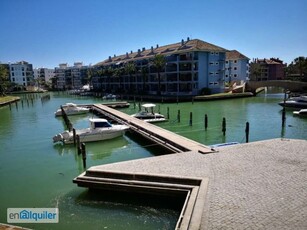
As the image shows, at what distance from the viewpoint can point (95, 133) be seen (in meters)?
29.7

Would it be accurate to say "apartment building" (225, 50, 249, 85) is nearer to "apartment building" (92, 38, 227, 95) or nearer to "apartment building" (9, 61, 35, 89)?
"apartment building" (92, 38, 227, 95)

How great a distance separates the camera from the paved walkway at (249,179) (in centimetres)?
1002

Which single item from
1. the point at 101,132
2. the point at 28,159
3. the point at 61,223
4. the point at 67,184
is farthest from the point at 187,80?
the point at 61,223

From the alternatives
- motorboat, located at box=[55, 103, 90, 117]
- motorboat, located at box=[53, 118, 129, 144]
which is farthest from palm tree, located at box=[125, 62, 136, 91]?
motorboat, located at box=[53, 118, 129, 144]

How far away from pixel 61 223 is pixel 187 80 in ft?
220

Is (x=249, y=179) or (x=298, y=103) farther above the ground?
(x=249, y=179)

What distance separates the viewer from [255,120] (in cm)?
4194

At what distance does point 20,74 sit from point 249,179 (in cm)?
18637

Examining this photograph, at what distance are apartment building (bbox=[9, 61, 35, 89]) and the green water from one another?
144346mm

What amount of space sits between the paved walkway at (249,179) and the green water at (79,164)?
2.35m

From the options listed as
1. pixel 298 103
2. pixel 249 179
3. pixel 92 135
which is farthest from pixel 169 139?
pixel 298 103

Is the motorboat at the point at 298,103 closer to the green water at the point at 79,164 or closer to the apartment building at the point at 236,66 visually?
the green water at the point at 79,164

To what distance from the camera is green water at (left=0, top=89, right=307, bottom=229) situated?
1326 cm

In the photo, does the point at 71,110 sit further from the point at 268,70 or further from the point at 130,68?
the point at 268,70
